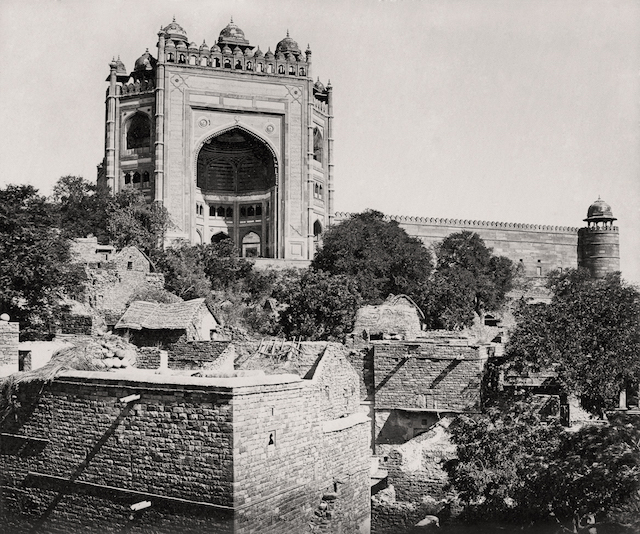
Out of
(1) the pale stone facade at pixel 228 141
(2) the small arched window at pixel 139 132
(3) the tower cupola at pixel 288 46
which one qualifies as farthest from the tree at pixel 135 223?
(3) the tower cupola at pixel 288 46

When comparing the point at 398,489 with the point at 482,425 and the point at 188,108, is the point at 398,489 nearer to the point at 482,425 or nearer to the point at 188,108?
the point at 482,425

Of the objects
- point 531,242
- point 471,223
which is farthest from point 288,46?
point 531,242

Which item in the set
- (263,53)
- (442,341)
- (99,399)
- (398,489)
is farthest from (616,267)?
(99,399)

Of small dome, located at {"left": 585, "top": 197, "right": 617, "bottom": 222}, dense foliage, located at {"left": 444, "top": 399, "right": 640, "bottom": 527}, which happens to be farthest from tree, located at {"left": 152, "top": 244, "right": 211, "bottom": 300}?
small dome, located at {"left": 585, "top": 197, "right": 617, "bottom": 222}

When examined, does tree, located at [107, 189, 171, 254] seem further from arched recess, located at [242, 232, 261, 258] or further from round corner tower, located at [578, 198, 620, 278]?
round corner tower, located at [578, 198, 620, 278]

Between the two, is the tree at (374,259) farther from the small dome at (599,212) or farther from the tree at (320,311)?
the small dome at (599,212)
